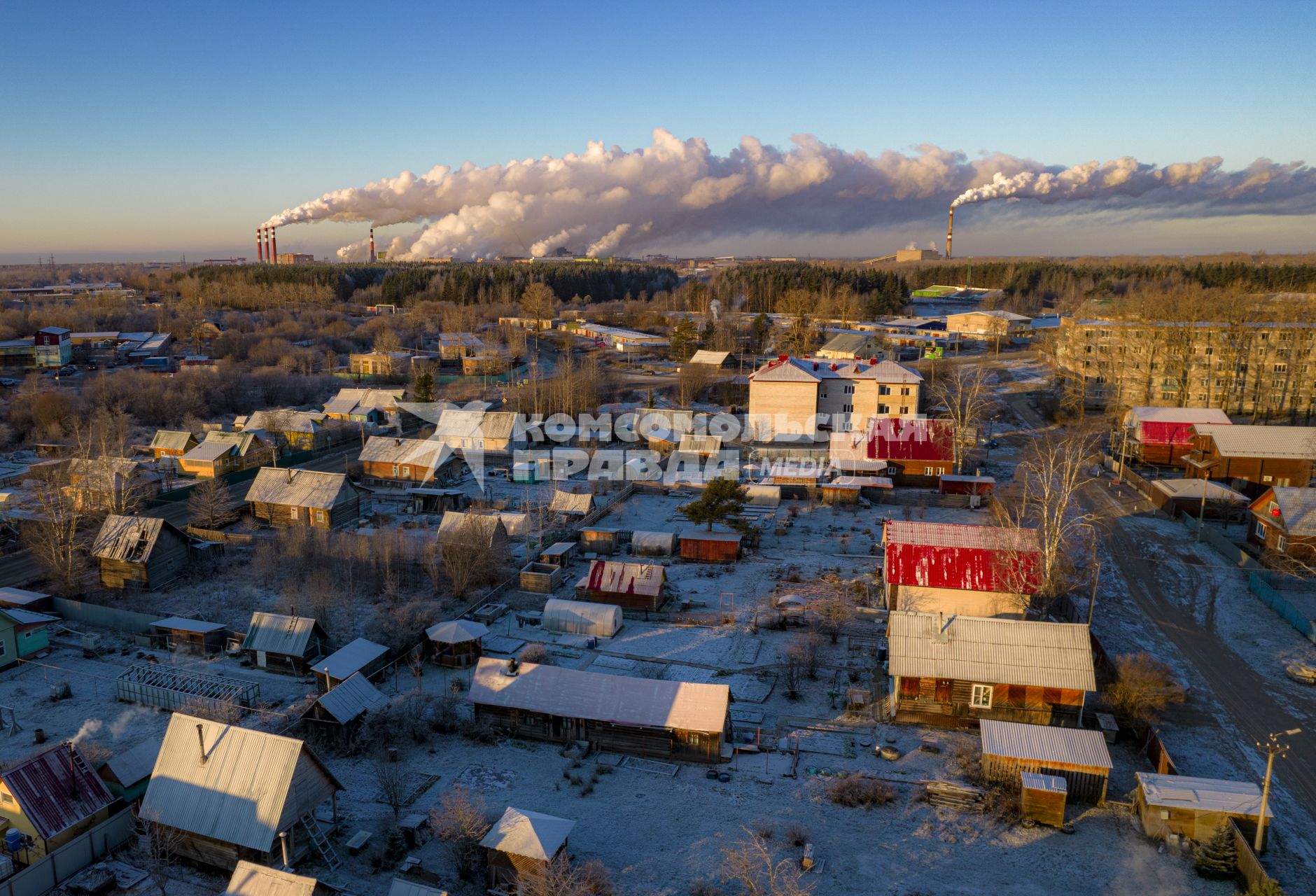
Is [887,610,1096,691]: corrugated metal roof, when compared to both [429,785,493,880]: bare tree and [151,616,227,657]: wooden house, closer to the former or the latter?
[429,785,493,880]: bare tree

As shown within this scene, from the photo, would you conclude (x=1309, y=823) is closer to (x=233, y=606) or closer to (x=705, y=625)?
(x=705, y=625)

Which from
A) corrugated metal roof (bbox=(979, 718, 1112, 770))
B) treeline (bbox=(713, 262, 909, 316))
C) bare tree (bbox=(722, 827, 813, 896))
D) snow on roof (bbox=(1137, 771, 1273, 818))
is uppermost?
treeline (bbox=(713, 262, 909, 316))

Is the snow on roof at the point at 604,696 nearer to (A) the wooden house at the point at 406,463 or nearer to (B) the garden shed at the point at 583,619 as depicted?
(B) the garden shed at the point at 583,619

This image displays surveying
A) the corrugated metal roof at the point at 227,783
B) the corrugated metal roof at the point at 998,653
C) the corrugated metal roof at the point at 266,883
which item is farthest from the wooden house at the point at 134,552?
the corrugated metal roof at the point at 998,653

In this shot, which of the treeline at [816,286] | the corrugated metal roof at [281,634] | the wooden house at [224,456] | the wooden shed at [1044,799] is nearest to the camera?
the wooden shed at [1044,799]

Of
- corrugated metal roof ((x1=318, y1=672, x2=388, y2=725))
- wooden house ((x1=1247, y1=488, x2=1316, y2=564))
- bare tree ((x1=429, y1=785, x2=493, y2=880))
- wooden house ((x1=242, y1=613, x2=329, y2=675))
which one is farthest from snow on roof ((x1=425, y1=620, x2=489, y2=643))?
wooden house ((x1=1247, y1=488, x2=1316, y2=564))

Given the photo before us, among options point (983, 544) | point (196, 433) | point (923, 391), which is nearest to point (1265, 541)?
point (983, 544)
